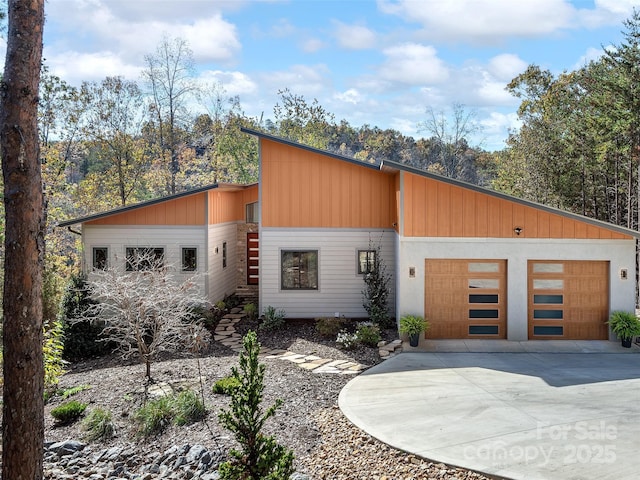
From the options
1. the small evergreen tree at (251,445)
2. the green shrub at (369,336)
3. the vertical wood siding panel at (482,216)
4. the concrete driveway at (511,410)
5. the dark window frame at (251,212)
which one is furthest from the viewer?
the dark window frame at (251,212)

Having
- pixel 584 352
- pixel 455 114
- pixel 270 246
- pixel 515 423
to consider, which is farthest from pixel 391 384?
pixel 455 114

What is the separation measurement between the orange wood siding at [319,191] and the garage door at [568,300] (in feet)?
13.2

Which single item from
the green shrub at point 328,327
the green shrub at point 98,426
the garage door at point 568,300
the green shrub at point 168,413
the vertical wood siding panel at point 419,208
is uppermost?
the vertical wood siding panel at point 419,208

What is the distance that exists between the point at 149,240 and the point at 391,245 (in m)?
6.96

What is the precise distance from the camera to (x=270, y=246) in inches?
552

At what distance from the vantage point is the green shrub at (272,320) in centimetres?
1344

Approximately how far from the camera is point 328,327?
41.7ft

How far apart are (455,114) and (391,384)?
26857 mm

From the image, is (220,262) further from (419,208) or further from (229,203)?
(419,208)

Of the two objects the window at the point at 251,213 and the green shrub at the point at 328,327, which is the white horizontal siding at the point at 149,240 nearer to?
the window at the point at 251,213

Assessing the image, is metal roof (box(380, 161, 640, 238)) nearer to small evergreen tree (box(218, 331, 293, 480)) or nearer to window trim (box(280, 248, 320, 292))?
window trim (box(280, 248, 320, 292))

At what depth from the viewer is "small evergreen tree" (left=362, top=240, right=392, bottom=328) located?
13094 mm

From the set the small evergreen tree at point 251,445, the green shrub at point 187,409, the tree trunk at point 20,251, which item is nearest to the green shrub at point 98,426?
the green shrub at point 187,409

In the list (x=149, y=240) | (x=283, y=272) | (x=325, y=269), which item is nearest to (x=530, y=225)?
(x=325, y=269)
